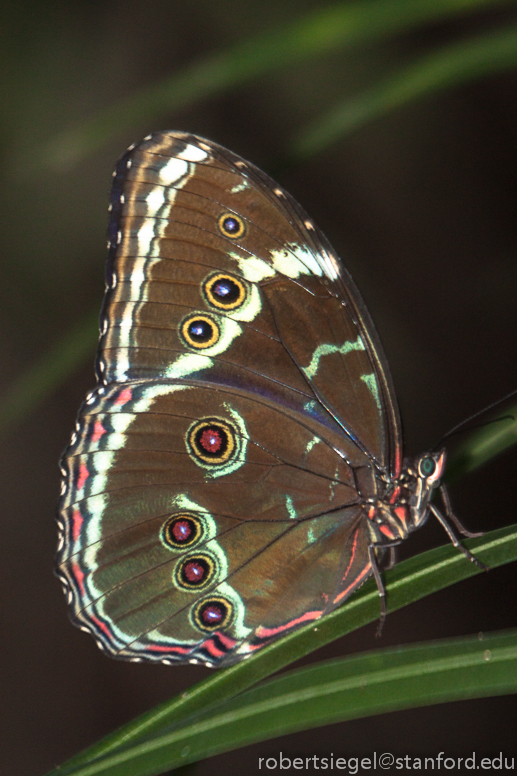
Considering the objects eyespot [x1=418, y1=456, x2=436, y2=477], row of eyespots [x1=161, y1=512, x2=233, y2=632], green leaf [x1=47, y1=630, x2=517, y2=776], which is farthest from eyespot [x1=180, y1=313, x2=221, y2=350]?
green leaf [x1=47, y1=630, x2=517, y2=776]

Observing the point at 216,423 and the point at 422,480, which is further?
the point at 216,423

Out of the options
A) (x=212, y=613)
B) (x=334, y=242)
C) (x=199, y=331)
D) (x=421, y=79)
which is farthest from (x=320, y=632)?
(x=334, y=242)

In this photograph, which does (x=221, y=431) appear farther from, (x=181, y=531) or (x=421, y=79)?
(x=421, y=79)

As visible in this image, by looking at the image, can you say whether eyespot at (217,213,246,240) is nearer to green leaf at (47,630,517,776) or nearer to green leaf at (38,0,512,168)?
green leaf at (38,0,512,168)

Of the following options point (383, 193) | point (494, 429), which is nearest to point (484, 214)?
point (383, 193)

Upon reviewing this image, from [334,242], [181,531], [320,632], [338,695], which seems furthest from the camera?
[334,242]

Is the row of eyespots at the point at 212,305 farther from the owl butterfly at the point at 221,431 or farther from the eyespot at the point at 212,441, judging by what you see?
the eyespot at the point at 212,441

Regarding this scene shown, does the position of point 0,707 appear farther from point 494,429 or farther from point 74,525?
point 494,429

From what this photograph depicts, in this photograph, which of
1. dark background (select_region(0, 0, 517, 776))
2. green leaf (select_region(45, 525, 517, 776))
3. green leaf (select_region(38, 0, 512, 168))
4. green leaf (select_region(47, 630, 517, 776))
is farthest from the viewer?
dark background (select_region(0, 0, 517, 776))
